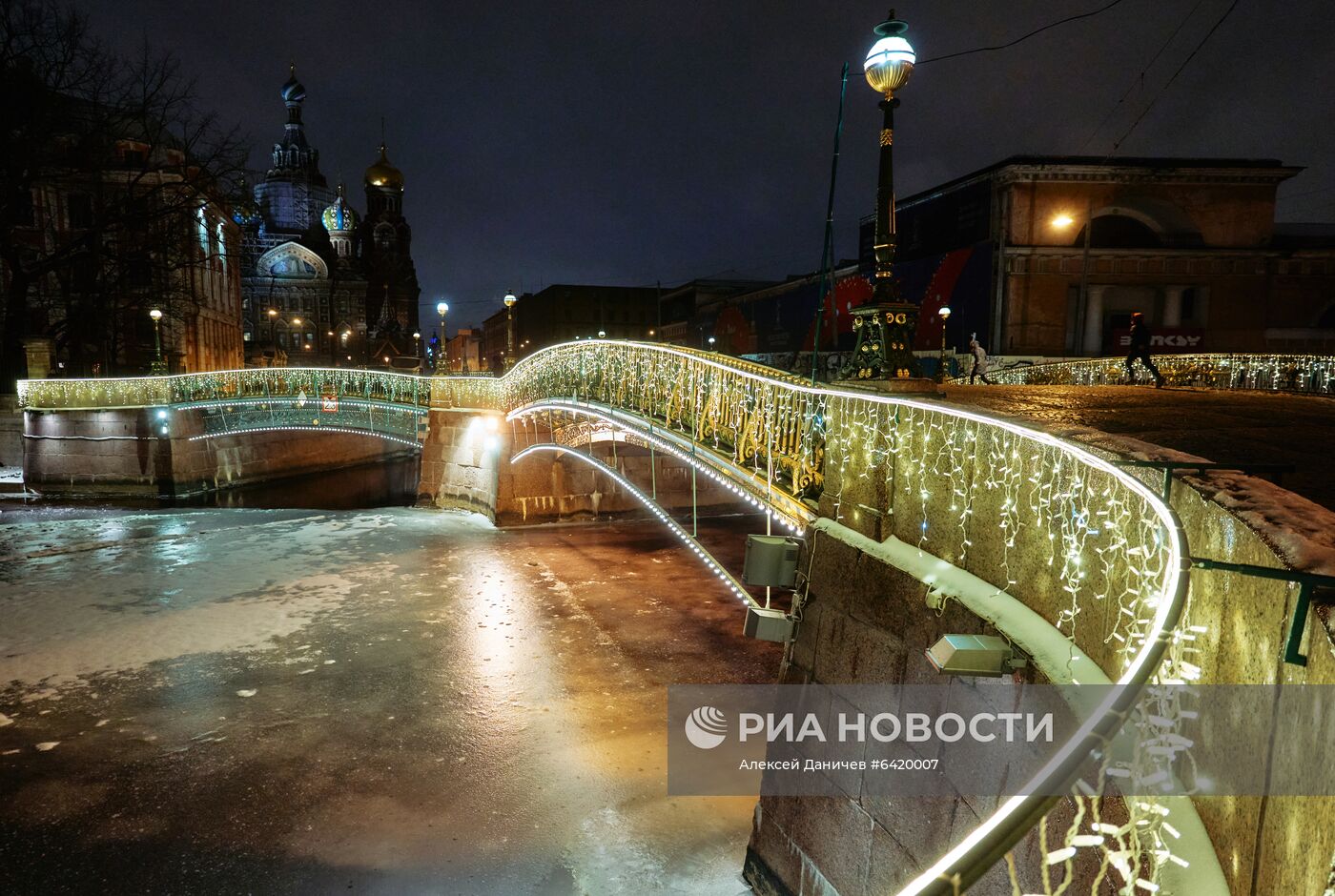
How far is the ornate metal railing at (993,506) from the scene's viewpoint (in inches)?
80.2

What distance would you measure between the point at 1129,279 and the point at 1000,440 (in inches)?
1157

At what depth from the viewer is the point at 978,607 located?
15.0 feet

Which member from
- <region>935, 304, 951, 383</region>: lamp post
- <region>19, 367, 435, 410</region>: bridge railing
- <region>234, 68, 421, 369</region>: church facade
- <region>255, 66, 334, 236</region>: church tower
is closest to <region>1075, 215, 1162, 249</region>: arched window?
<region>935, 304, 951, 383</region>: lamp post

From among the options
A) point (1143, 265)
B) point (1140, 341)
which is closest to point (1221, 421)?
point (1140, 341)

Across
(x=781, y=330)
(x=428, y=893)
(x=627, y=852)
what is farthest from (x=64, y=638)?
(x=781, y=330)

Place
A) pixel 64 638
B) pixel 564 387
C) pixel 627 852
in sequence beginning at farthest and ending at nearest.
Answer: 1. pixel 564 387
2. pixel 64 638
3. pixel 627 852

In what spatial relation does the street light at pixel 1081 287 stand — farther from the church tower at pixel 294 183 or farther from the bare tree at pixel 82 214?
the church tower at pixel 294 183

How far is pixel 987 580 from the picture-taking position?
4.78 metres

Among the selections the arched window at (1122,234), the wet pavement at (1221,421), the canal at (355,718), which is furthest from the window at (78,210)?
the arched window at (1122,234)

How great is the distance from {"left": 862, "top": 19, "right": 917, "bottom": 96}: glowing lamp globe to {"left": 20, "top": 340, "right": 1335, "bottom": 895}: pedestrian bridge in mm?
3208

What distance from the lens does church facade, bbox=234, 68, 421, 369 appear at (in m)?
64.0

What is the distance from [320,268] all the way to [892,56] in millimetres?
69820

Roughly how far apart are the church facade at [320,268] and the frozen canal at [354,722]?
1669 inches

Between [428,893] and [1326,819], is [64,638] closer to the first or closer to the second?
[428,893]
